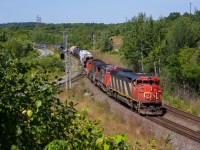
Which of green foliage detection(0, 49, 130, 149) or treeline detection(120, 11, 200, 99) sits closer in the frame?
green foliage detection(0, 49, 130, 149)

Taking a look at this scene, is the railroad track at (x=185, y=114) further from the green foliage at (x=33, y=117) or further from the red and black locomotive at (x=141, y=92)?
the green foliage at (x=33, y=117)

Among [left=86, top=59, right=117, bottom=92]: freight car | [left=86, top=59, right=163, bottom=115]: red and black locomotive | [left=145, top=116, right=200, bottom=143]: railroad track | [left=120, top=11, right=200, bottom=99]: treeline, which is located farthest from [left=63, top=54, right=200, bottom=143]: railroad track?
[left=120, top=11, right=200, bottom=99]: treeline

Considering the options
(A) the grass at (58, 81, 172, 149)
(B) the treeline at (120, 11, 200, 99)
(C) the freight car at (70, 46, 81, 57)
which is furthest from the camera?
(C) the freight car at (70, 46, 81, 57)

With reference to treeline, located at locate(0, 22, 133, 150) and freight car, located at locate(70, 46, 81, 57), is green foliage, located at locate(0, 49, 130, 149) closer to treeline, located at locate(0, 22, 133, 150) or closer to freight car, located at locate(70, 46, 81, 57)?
treeline, located at locate(0, 22, 133, 150)

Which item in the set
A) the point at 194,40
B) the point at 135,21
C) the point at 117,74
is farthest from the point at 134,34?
the point at 117,74

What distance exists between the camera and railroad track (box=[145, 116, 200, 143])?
950 inches

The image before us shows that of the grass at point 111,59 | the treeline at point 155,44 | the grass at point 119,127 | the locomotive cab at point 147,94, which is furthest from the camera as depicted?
the grass at point 111,59

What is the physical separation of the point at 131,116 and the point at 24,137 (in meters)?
25.6

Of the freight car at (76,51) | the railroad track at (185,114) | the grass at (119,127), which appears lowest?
the railroad track at (185,114)

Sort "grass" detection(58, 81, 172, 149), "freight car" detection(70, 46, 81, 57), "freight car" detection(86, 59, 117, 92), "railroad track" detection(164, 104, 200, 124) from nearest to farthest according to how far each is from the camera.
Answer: "grass" detection(58, 81, 172, 149) → "railroad track" detection(164, 104, 200, 124) → "freight car" detection(86, 59, 117, 92) → "freight car" detection(70, 46, 81, 57)

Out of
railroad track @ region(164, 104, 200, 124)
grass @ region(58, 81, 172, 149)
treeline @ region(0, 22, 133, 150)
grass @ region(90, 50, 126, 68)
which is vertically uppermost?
treeline @ region(0, 22, 133, 150)

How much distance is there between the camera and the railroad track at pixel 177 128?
79.2 feet

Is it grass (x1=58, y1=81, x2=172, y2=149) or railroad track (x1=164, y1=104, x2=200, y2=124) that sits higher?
grass (x1=58, y1=81, x2=172, y2=149)

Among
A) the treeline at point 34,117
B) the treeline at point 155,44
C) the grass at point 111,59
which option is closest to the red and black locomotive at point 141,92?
the treeline at point 34,117
